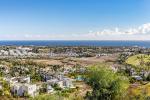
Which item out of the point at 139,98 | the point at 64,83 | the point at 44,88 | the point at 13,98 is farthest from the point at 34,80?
the point at 139,98

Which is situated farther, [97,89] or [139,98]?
[97,89]

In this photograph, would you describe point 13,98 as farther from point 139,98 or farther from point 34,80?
point 139,98

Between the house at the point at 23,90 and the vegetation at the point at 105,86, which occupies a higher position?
the vegetation at the point at 105,86

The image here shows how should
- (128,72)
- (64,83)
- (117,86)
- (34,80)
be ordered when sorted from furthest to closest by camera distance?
(128,72), (34,80), (64,83), (117,86)

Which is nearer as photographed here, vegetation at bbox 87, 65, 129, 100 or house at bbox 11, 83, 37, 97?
vegetation at bbox 87, 65, 129, 100

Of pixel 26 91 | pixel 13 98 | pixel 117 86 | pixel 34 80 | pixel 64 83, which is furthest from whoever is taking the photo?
pixel 34 80

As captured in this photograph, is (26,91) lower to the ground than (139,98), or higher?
lower

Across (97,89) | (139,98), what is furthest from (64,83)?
(139,98)

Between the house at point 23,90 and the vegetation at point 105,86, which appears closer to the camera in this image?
the vegetation at point 105,86

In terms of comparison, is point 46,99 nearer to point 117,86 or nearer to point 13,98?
point 117,86

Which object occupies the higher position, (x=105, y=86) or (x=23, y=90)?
(x=105, y=86)

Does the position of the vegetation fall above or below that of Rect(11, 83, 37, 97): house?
above
